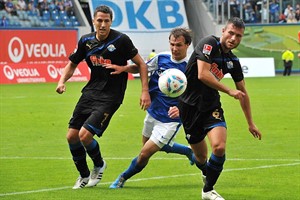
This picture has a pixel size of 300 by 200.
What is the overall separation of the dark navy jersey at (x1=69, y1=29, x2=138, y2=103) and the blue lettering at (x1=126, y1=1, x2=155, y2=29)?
4769 cm

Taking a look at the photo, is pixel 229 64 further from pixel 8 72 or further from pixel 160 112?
pixel 8 72

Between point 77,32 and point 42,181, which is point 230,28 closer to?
point 42,181

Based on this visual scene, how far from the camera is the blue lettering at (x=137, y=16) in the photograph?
58625 mm

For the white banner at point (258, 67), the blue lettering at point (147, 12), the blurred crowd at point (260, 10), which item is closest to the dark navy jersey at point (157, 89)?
the white banner at point (258, 67)

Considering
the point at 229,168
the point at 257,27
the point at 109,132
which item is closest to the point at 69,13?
the point at 257,27

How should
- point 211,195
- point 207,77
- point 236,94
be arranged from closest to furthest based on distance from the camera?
point 236,94 < point 207,77 < point 211,195

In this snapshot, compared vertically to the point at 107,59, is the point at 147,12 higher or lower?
lower

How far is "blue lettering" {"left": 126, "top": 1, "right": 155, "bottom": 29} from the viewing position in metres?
58.6

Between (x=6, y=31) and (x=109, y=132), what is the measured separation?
1189 inches

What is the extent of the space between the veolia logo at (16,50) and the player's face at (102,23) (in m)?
39.0

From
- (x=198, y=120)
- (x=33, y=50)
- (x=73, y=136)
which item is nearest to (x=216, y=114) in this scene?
(x=198, y=120)

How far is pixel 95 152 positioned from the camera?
1110 cm

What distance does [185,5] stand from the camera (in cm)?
6266

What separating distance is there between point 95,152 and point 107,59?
1.26m
